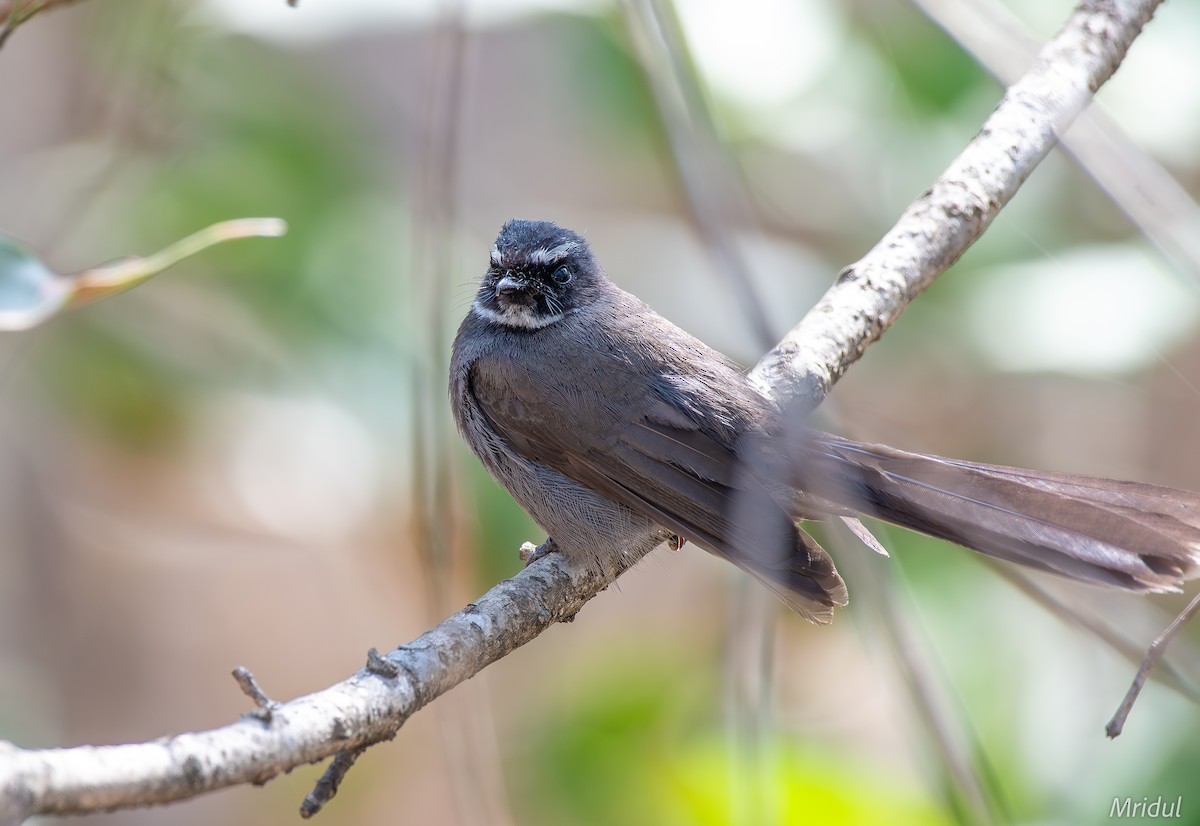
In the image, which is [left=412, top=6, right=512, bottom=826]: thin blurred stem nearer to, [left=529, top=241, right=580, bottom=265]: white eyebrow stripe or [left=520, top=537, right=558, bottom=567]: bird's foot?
[left=520, top=537, right=558, bottom=567]: bird's foot

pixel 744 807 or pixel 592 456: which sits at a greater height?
pixel 592 456

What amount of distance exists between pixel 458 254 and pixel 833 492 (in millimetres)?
2457

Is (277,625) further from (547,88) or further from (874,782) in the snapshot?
(874,782)

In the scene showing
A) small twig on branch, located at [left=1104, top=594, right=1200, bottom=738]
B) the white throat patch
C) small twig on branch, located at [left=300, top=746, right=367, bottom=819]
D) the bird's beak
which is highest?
the bird's beak

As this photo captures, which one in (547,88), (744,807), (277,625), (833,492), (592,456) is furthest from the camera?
(277,625)

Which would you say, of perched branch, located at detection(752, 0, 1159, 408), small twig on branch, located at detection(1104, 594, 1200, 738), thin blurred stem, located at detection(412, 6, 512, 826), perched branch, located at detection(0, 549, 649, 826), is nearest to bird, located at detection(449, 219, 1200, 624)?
perched branch, located at detection(752, 0, 1159, 408)

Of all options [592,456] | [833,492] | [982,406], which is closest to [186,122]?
[592,456]

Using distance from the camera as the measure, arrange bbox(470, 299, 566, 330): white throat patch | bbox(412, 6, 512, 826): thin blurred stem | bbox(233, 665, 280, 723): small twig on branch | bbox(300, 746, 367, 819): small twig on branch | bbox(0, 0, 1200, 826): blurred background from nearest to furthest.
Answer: bbox(233, 665, 280, 723): small twig on branch < bbox(300, 746, 367, 819): small twig on branch < bbox(412, 6, 512, 826): thin blurred stem < bbox(0, 0, 1200, 826): blurred background < bbox(470, 299, 566, 330): white throat patch

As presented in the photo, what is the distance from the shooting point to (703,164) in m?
2.79

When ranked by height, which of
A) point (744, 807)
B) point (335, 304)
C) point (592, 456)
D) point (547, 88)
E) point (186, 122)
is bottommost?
point (744, 807)

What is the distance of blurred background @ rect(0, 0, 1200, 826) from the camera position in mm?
3672

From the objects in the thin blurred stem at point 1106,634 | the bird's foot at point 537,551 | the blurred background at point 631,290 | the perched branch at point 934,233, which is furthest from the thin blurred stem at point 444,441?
the thin blurred stem at point 1106,634

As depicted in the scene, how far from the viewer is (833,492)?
2965 millimetres

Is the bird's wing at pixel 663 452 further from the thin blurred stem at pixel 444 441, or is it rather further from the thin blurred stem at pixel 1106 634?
the thin blurred stem at pixel 1106 634
